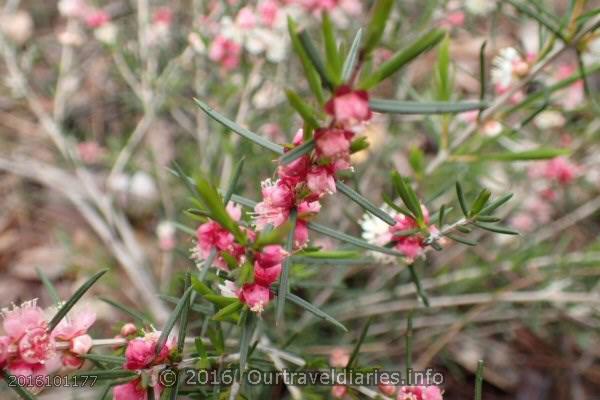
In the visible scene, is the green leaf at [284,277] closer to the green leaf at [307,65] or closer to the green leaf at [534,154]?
the green leaf at [307,65]

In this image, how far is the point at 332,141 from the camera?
74 cm

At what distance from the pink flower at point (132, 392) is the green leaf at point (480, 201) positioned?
75 centimetres

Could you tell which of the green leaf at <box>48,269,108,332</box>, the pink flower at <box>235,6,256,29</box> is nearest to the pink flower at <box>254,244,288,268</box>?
the green leaf at <box>48,269,108,332</box>

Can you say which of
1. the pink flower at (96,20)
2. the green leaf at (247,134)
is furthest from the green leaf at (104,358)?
the pink flower at (96,20)

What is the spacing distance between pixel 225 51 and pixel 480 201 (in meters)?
1.56

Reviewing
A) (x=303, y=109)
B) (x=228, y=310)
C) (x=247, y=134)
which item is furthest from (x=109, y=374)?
(x=303, y=109)

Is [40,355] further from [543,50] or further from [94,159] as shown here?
[94,159]

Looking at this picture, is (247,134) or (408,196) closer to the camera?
(247,134)

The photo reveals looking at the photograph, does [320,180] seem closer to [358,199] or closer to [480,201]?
[358,199]

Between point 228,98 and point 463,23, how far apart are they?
1164 millimetres

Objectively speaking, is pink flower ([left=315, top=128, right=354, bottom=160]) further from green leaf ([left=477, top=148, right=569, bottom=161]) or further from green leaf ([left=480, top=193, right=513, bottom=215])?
green leaf ([left=477, top=148, right=569, bottom=161])

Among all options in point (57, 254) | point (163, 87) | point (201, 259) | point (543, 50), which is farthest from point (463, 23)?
point (57, 254)

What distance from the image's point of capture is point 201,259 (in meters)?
1.11

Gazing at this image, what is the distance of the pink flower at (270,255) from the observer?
2.94 feet
